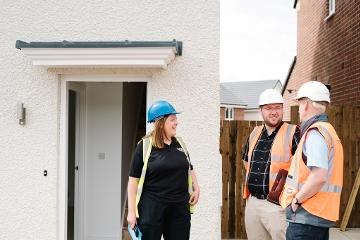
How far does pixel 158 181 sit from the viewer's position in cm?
404

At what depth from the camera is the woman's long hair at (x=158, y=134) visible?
160 inches

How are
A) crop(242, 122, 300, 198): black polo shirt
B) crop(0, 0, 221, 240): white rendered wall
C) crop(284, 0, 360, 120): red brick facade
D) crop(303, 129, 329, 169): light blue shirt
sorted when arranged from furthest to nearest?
1. crop(284, 0, 360, 120): red brick facade
2. crop(0, 0, 221, 240): white rendered wall
3. crop(242, 122, 300, 198): black polo shirt
4. crop(303, 129, 329, 169): light blue shirt

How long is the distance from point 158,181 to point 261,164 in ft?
3.27

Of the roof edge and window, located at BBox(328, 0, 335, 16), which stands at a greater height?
window, located at BBox(328, 0, 335, 16)

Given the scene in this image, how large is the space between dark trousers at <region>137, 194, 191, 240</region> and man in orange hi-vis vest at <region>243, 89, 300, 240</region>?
671 millimetres

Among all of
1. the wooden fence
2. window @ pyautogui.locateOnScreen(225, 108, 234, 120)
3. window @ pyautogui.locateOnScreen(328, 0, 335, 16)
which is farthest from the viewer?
window @ pyautogui.locateOnScreen(225, 108, 234, 120)

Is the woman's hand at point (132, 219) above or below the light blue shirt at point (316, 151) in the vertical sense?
below

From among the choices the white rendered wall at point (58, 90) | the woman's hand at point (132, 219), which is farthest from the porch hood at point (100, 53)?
the woman's hand at point (132, 219)

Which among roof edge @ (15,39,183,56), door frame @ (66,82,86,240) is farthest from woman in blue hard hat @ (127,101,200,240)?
door frame @ (66,82,86,240)

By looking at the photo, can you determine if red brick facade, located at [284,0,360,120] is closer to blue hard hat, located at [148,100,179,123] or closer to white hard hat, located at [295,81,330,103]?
white hard hat, located at [295,81,330,103]

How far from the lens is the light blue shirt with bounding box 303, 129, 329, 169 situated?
341 centimetres

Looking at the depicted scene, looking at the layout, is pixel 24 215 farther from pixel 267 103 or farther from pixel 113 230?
pixel 267 103

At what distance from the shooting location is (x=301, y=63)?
13609mm

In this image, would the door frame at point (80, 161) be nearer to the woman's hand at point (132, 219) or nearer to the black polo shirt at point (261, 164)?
the woman's hand at point (132, 219)
